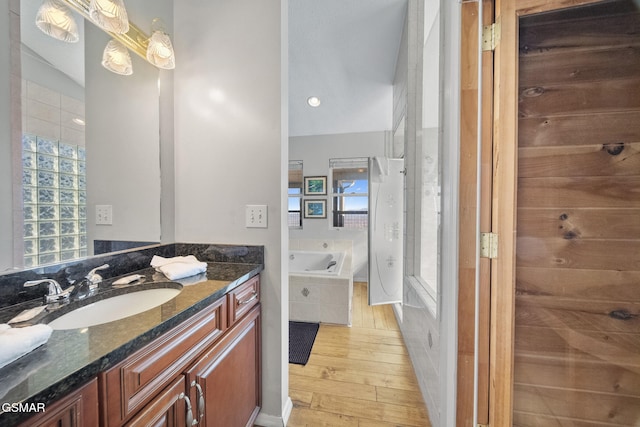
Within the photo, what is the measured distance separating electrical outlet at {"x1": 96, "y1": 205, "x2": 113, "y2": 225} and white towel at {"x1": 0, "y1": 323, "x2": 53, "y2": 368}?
2.02ft

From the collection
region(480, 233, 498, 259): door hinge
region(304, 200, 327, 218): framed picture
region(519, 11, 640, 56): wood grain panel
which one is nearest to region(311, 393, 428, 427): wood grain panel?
region(480, 233, 498, 259): door hinge

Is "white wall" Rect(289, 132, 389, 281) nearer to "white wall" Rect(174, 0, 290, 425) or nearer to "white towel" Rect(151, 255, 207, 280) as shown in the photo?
"white wall" Rect(174, 0, 290, 425)

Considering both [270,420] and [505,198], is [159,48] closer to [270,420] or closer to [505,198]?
[505,198]

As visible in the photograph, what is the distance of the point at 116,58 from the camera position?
112 cm

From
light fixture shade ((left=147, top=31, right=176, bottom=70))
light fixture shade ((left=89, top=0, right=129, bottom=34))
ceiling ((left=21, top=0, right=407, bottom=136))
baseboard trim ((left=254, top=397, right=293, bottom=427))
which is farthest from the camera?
ceiling ((left=21, top=0, right=407, bottom=136))

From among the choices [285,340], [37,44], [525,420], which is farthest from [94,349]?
[525,420]

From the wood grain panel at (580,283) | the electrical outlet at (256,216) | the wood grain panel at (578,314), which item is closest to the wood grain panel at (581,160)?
the wood grain panel at (580,283)

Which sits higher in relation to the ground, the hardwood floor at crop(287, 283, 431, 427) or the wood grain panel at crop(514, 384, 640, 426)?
the wood grain panel at crop(514, 384, 640, 426)

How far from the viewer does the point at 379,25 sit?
2328 mm

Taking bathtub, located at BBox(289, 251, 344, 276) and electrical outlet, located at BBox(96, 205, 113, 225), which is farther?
bathtub, located at BBox(289, 251, 344, 276)

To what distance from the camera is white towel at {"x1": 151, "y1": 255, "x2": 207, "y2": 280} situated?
1048 mm

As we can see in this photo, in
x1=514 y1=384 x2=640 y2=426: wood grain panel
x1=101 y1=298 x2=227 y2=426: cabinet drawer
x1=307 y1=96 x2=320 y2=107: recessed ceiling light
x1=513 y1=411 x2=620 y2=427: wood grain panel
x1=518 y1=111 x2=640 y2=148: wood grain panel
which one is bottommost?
x1=513 y1=411 x2=620 y2=427: wood grain panel

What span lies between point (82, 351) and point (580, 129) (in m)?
1.80

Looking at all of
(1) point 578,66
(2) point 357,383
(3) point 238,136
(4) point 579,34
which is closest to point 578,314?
(1) point 578,66
